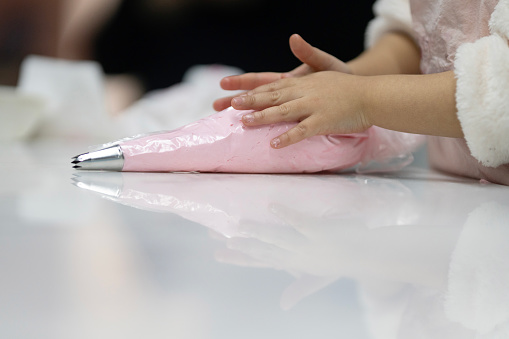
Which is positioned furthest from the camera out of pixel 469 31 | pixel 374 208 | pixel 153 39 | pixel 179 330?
pixel 153 39

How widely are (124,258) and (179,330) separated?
99 mm

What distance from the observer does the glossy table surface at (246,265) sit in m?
0.24

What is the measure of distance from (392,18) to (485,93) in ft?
1.76

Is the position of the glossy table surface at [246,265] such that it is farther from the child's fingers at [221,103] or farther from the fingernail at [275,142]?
the child's fingers at [221,103]

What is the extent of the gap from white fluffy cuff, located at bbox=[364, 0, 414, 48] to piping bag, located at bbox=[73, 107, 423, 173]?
0.38 m

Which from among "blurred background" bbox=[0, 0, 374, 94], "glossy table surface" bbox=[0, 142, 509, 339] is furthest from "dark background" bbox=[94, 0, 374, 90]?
"glossy table surface" bbox=[0, 142, 509, 339]

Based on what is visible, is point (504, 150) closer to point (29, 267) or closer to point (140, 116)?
point (29, 267)

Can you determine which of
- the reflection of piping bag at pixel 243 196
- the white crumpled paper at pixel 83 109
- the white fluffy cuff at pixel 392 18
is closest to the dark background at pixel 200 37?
the white crumpled paper at pixel 83 109

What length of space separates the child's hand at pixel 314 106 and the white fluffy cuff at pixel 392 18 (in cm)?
41

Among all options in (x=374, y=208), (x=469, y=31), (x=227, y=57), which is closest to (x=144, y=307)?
(x=374, y=208)

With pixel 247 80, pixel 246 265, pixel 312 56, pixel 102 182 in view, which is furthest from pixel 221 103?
pixel 246 265

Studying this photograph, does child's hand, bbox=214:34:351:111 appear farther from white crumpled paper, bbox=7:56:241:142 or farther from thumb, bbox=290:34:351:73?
white crumpled paper, bbox=7:56:241:142

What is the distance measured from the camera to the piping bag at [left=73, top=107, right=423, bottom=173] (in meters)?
0.71

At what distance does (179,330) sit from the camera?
0.22 metres
